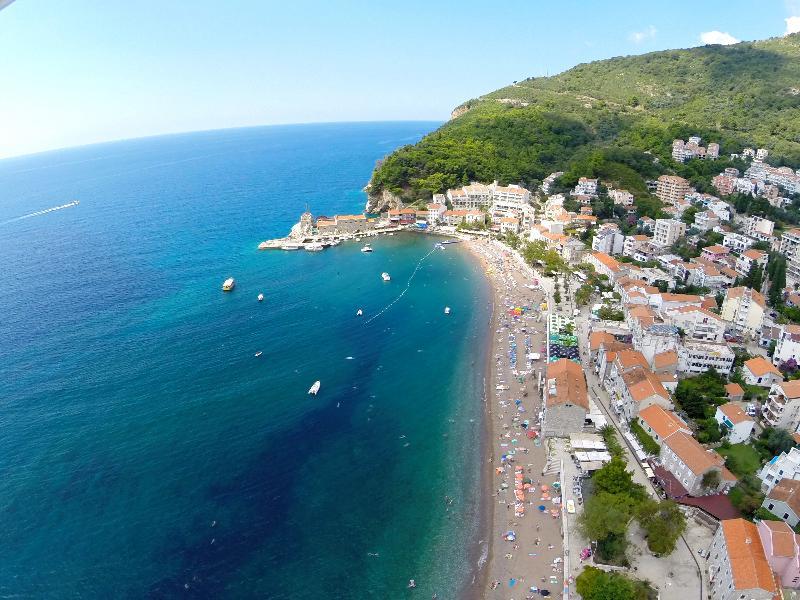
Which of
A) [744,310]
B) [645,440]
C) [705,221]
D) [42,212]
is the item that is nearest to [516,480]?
[645,440]

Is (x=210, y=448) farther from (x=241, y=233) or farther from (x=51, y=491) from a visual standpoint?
(x=241, y=233)

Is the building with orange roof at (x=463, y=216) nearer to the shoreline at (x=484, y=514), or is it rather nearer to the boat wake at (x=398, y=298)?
the boat wake at (x=398, y=298)

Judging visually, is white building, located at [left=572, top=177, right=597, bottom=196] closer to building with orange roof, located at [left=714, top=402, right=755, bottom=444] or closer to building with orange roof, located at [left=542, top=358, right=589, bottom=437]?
building with orange roof, located at [left=542, top=358, right=589, bottom=437]

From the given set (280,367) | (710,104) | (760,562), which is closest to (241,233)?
(280,367)

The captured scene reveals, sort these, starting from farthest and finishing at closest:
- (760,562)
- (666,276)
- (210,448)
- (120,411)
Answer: (666,276), (120,411), (210,448), (760,562)

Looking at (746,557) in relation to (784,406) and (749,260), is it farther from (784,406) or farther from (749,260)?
(749,260)

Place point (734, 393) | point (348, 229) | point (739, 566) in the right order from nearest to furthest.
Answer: point (739, 566), point (734, 393), point (348, 229)
